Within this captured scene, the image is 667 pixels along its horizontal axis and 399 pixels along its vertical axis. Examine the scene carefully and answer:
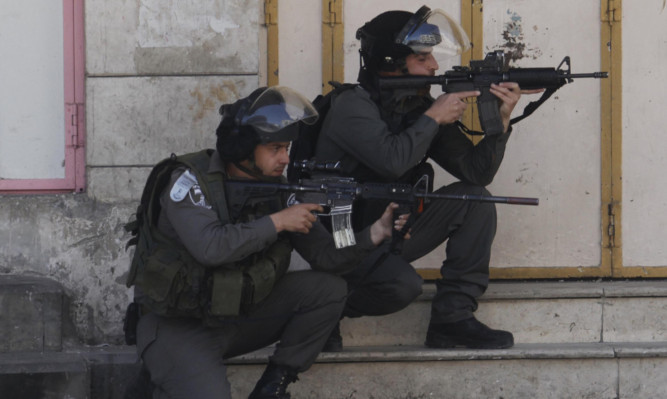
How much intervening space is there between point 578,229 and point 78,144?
269 cm

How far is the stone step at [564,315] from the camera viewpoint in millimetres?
5281

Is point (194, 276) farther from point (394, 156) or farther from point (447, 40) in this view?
point (447, 40)

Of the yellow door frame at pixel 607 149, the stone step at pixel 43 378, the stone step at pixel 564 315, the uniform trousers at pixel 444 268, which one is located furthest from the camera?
the yellow door frame at pixel 607 149

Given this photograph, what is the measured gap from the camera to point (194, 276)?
4.18 metres

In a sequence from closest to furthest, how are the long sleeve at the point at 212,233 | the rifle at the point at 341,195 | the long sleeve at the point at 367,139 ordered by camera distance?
1. the long sleeve at the point at 212,233
2. the rifle at the point at 341,195
3. the long sleeve at the point at 367,139

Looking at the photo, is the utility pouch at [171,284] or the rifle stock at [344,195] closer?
the utility pouch at [171,284]

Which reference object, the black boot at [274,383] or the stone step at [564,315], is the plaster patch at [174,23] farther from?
the black boot at [274,383]

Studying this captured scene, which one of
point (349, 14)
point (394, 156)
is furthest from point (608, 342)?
point (349, 14)

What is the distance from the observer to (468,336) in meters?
5.02

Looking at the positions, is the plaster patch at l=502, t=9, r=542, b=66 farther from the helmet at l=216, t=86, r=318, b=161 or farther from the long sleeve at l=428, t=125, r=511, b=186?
the helmet at l=216, t=86, r=318, b=161

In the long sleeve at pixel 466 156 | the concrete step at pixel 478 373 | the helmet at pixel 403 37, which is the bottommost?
the concrete step at pixel 478 373

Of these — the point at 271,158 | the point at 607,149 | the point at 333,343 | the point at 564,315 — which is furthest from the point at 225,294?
the point at 607,149

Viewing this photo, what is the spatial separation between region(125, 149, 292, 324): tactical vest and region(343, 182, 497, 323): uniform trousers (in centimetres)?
62

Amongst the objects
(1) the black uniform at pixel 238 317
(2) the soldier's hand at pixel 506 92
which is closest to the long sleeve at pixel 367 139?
(2) the soldier's hand at pixel 506 92
